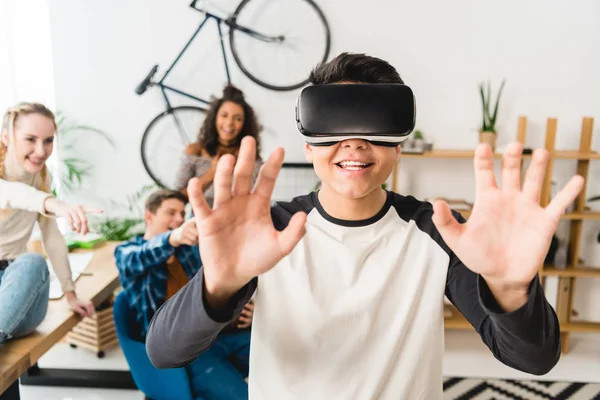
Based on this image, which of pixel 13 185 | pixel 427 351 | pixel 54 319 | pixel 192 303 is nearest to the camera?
pixel 192 303

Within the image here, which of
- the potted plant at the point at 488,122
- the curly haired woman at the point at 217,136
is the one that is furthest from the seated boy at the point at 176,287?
the potted plant at the point at 488,122

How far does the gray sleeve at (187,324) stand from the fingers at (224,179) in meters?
0.13

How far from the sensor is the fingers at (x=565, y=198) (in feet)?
2.17

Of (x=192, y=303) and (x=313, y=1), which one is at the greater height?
(x=313, y=1)

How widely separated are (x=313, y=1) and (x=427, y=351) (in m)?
2.53

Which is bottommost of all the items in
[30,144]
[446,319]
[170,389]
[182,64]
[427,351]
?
[446,319]

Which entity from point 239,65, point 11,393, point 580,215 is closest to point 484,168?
point 11,393

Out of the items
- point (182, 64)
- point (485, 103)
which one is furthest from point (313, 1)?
point (485, 103)

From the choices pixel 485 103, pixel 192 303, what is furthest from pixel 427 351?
pixel 485 103

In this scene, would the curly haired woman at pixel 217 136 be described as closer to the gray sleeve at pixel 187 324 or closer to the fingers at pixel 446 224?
the gray sleeve at pixel 187 324

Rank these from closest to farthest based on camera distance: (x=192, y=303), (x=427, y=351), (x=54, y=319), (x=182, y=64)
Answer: (x=192, y=303) < (x=427, y=351) < (x=54, y=319) < (x=182, y=64)

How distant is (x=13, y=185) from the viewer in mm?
1589

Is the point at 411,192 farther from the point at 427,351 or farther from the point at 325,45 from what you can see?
the point at 427,351

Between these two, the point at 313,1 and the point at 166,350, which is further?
the point at 313,1
